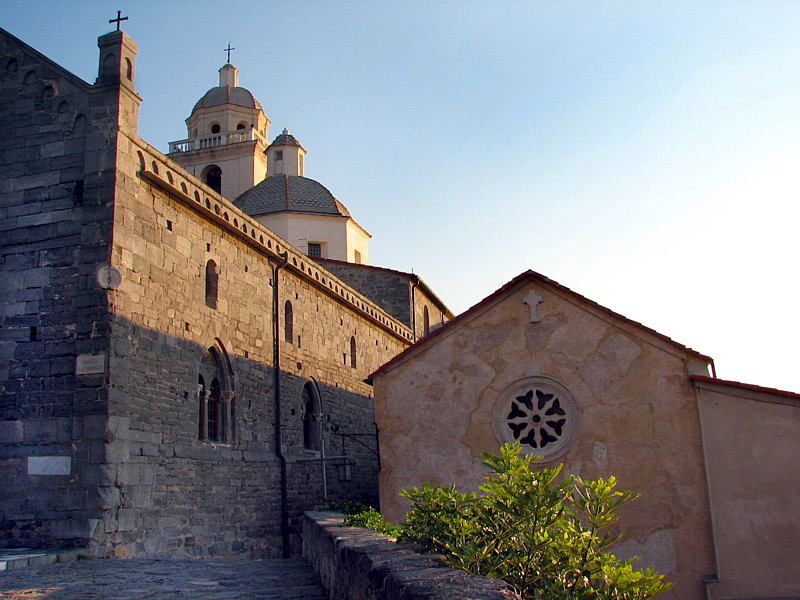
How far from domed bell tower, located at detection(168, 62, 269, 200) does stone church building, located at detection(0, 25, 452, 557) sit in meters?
18.9

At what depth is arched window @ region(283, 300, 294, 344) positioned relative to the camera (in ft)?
56.7

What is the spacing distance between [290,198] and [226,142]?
7.21 meters

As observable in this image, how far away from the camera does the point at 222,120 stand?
36.3 metres

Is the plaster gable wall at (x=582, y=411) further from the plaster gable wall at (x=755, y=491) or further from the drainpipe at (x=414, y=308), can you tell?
the drainpipe at (x=414, y=308)

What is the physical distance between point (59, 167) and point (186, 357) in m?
3.51

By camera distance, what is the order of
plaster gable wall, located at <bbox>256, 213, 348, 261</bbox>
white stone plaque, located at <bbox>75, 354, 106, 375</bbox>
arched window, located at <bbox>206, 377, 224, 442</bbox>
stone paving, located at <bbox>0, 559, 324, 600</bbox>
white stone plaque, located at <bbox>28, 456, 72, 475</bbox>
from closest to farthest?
stone paving, located at <bbox>0, 559, 324, 600</bbox> → white stone plaque, located at <bbox>28, 456, 72, 475</bbox> → white stone plaque, located at <bbox>75, 354, 106, 375</bbox> → arched window, located at <bbox>206, 377, 224, 442</bbox> → plaster gable wall, located at <bbox>256, 213, 348, 261</bbox>

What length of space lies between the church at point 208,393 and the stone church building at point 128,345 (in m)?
0.03

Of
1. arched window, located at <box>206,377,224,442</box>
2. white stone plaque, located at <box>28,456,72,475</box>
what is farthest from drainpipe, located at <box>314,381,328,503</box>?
white stone plaque, located at <box>28,456,72,475</box>

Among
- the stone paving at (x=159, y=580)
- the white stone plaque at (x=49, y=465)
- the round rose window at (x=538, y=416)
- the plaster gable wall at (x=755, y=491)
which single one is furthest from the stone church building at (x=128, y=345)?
the plaster gable wall at (x=755, y=491)

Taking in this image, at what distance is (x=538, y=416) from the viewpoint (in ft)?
39.9

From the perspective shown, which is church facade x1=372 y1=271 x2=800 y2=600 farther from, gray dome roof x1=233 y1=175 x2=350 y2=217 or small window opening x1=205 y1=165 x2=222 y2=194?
small window opening x1=205 y1=165 x2=222 y2=194

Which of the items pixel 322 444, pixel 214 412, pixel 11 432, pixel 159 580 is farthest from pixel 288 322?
pixel 159 580

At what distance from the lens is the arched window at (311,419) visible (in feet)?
59.9

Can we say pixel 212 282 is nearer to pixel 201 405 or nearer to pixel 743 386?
pixel 201 405
